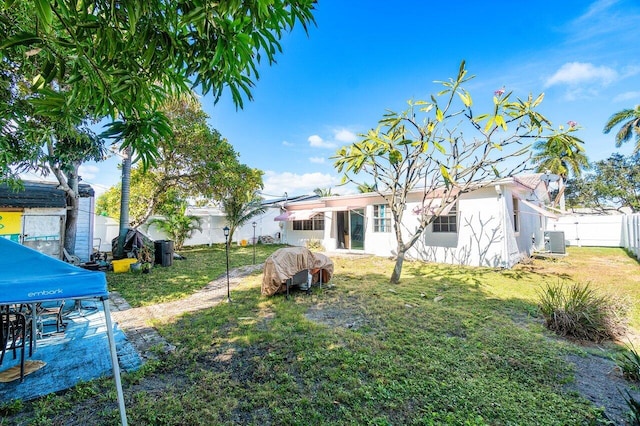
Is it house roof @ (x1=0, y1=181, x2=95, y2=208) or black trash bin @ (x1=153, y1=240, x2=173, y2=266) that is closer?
house roof @ (x1=0, y1=181, x2=95, y2=208)

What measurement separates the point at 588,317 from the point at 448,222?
8619mm

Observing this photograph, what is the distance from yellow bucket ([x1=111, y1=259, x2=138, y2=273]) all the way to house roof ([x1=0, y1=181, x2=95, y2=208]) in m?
3.10

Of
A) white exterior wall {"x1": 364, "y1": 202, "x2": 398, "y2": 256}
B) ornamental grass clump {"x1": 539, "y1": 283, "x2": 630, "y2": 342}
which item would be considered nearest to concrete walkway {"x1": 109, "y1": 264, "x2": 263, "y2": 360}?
ornamental grass clump {"x1": 539, "y1": 283, "x2": 630, "y2": 342}

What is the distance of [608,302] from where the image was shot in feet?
19.1

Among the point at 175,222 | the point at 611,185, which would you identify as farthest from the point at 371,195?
the point at 611,185

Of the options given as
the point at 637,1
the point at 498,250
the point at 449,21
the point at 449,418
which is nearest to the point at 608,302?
the point at 449,418

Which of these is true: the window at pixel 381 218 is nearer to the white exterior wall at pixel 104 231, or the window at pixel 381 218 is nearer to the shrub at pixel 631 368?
the shrub at pixel 631 368

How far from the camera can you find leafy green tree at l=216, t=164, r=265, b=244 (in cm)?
1891

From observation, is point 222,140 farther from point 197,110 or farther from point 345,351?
point 345,351

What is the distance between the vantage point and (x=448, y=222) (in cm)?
1394

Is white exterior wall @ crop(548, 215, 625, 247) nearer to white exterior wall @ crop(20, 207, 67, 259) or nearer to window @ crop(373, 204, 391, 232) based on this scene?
window @ crop(373, 204, 391, 232)

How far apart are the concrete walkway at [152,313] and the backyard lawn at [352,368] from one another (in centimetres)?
31

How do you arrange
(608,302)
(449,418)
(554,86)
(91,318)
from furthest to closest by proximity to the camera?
(554,86) → (91,318) → (608,302) → (449,418)

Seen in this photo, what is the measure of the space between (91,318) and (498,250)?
1474 centimetres
